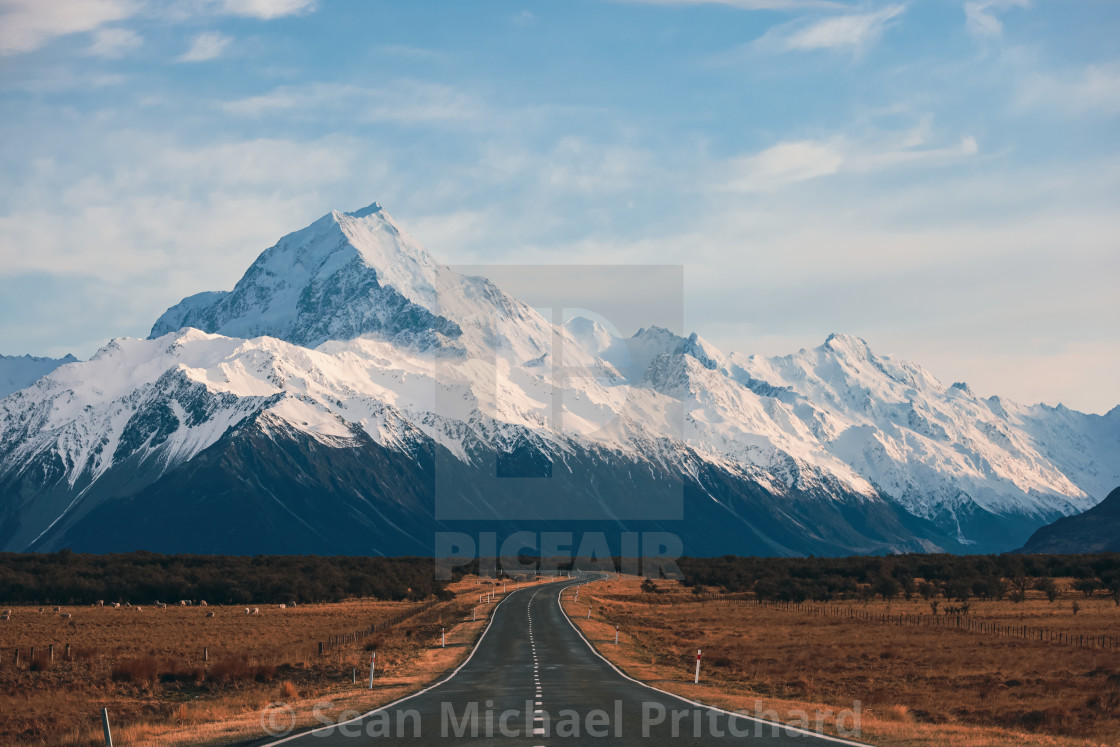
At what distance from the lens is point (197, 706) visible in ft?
120

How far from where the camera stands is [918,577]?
13825 centimetres

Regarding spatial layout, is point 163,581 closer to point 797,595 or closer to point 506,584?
point 506,584

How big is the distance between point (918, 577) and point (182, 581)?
282 ft

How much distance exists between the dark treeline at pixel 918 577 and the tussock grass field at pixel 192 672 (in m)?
49.2

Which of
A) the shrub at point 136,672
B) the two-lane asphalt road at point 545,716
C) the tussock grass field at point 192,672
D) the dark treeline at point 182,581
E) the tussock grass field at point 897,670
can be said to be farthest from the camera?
the dark treeline at point 182,581

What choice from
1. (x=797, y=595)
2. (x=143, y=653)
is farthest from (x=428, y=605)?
(x=143, y=653)

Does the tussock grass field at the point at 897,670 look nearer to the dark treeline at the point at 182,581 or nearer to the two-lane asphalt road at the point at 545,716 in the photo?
the two-lane asphalt road at the point at 545,716

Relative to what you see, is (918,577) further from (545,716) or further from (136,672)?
(545,716)

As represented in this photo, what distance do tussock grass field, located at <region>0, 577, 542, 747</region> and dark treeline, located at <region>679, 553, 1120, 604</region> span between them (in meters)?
49.2

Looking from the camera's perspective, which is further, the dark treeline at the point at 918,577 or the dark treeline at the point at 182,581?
the dark treeline at the point at 918,577

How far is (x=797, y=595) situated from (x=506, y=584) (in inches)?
1400

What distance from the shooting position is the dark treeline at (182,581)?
11038 cm

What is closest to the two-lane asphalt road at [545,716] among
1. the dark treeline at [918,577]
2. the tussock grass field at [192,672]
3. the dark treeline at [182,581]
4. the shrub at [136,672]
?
the tussock grass field at [192,672]

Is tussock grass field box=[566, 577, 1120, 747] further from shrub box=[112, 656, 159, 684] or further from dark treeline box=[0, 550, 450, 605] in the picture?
dark treeline box=[0, 550, 450, 605]
